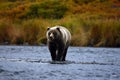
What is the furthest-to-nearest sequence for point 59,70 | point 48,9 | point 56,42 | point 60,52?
1. point 48,9
2. point 60,52
3. point 56,42
4. point 59,70

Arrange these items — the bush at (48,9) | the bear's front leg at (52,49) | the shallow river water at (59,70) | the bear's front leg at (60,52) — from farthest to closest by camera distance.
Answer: the bush at (48,9)
the bear's front leg at (60,52)
the bear's front leg at (52,49)
the shallow river water at (59,70)

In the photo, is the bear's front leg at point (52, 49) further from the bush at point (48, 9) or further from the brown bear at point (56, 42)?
the bush at point (48, 9)

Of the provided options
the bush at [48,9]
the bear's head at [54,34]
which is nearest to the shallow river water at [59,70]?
the bear's head at [54,34]

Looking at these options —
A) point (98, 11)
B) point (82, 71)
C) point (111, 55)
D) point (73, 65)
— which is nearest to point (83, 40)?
point (111, 55)

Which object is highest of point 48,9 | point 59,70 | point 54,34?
point 54,34

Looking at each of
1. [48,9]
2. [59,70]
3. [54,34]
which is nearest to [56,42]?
[54,34]

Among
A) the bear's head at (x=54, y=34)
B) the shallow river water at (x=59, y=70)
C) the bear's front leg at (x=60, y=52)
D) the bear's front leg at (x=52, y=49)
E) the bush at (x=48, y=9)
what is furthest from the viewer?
the bush at (x=48, y=9)

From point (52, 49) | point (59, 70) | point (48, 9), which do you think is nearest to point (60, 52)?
point (52, 49)

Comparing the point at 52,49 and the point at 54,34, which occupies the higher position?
the point at 54,34

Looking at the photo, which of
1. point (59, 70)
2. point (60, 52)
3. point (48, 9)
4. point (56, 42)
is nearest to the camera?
point (59, 70)

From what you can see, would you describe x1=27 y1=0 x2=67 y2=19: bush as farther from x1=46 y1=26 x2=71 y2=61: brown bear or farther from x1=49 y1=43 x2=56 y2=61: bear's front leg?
x1=49 y1=43 x2=56 y2=61: bear's front leg

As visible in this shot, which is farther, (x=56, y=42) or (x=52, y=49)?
(x=56, y=42)

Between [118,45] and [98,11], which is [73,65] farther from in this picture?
[98,11]

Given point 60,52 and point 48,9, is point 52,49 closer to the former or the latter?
point 60,52
